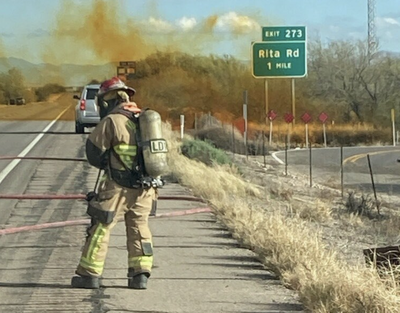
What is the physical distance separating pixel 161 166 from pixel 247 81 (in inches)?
1422

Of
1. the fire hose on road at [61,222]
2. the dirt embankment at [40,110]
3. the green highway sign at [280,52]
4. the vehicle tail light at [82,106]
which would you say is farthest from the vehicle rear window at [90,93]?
the fire hose on road at [61,222]

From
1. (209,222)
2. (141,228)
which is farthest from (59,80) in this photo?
(141,228)

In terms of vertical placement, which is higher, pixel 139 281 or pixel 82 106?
pixel 82 106

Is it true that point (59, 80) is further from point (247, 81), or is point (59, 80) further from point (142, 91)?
point (247, 81)

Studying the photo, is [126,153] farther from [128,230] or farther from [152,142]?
[128,230]

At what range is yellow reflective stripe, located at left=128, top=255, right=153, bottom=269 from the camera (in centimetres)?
781

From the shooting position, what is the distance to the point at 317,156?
4009 centimetres

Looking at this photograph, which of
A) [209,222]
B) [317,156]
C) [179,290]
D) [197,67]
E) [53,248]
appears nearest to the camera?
[179,290]

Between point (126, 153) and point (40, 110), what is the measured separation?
153ft

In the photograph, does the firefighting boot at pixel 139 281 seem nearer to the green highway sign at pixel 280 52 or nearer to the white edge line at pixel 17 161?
the white edge line at pixel 17 161

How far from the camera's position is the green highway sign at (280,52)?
35.1 m

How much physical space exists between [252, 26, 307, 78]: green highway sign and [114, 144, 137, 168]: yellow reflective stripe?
27581 millimetres

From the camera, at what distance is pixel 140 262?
308 inches

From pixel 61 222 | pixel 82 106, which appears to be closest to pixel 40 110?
pixel 82 106
